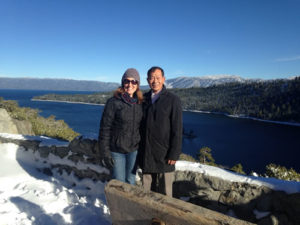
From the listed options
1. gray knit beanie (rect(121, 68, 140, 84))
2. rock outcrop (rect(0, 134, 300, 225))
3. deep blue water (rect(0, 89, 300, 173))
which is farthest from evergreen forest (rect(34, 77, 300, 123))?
gray knit beanie (rect(121, 68, 140, 84))

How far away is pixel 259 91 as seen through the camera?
310 ft

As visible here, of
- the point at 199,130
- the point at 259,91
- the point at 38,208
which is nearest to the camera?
the point at 38,208

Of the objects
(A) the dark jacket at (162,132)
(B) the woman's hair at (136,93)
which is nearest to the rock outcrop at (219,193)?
(A) the dark jacket at (162,132)

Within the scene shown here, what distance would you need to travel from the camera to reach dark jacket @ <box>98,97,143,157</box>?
93.5 inches

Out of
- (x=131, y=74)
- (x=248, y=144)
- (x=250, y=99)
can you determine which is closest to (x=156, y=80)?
(x=131, y=74)

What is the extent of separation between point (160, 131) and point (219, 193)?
3.83 feet

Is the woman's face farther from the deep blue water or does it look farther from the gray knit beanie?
the deep blue water

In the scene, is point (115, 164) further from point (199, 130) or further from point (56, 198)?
point (199, 130)

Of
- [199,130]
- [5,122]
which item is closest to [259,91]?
[199,130]

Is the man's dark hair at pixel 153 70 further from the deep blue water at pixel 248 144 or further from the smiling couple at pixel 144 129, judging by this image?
the deep blue water at pixel 248 144

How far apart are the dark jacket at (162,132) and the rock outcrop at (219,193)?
63cm

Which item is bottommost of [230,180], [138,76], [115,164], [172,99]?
[230,180]

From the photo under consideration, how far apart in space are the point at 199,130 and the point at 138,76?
5325cm

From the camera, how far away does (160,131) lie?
2.30 m
